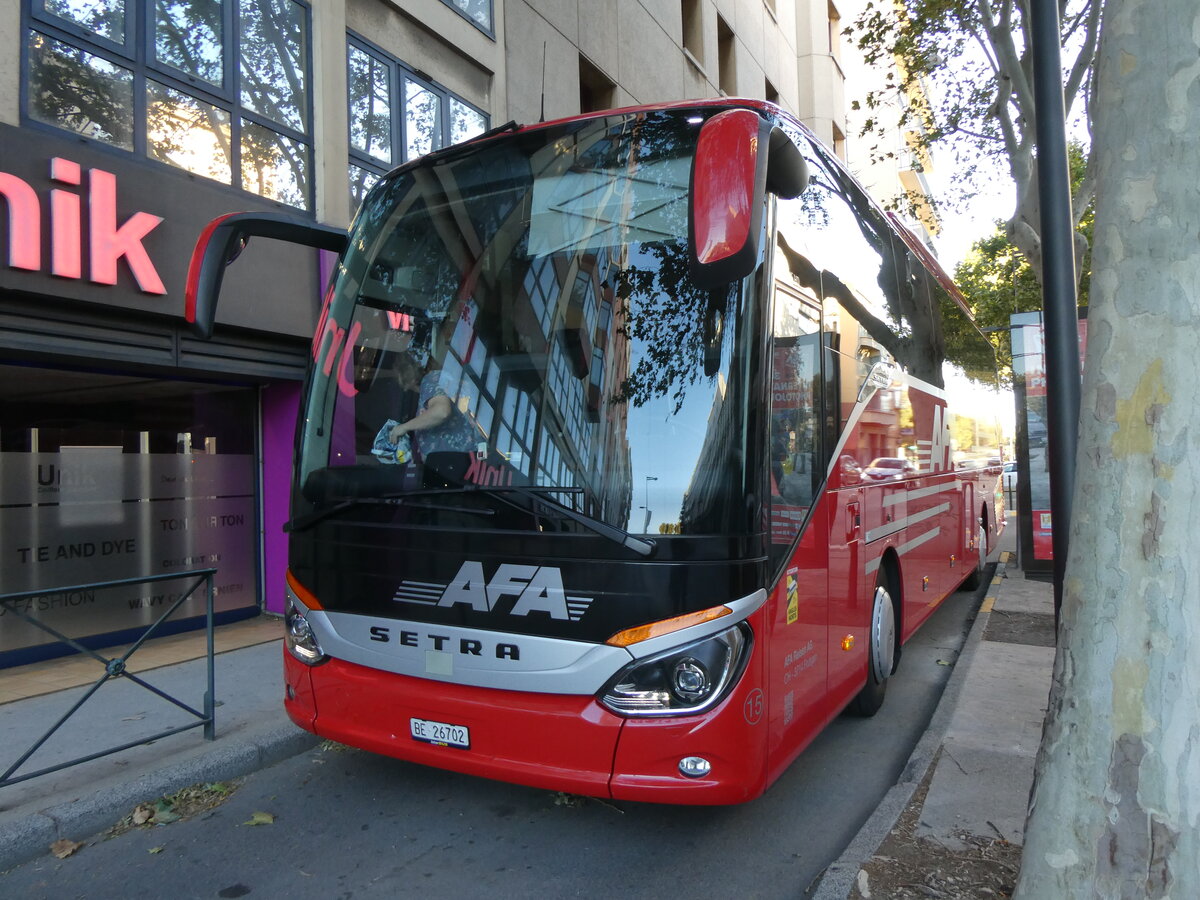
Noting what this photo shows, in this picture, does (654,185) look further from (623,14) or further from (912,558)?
(623,14)

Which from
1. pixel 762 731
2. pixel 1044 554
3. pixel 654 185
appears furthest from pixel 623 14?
pixel 762 731

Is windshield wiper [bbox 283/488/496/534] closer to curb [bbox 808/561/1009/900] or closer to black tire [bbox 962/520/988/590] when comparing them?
curb [bbox 808/561/1009/900]

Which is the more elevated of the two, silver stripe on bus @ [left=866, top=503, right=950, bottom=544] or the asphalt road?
silver stripe on bus @ [left=866, top=503, right=950, bottom=544]

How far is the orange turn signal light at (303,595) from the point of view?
406cm

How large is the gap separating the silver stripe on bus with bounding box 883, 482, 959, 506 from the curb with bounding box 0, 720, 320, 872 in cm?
399

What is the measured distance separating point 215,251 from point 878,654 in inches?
178

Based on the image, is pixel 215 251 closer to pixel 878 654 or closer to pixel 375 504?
pixel 375 504

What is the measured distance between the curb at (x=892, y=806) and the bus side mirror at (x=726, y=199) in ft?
7.44

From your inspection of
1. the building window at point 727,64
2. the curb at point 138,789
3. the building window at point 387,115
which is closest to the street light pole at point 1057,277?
the curb at point 138,789

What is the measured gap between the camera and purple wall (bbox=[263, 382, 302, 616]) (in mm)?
8633

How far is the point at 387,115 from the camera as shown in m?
9.71

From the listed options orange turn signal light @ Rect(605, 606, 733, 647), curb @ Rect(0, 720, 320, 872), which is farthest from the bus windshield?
curb @ Rect(0, 720, 320, 872)

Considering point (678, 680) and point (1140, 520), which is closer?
point (1140, 520)

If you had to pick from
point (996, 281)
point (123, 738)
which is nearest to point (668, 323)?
point (123, 738)
